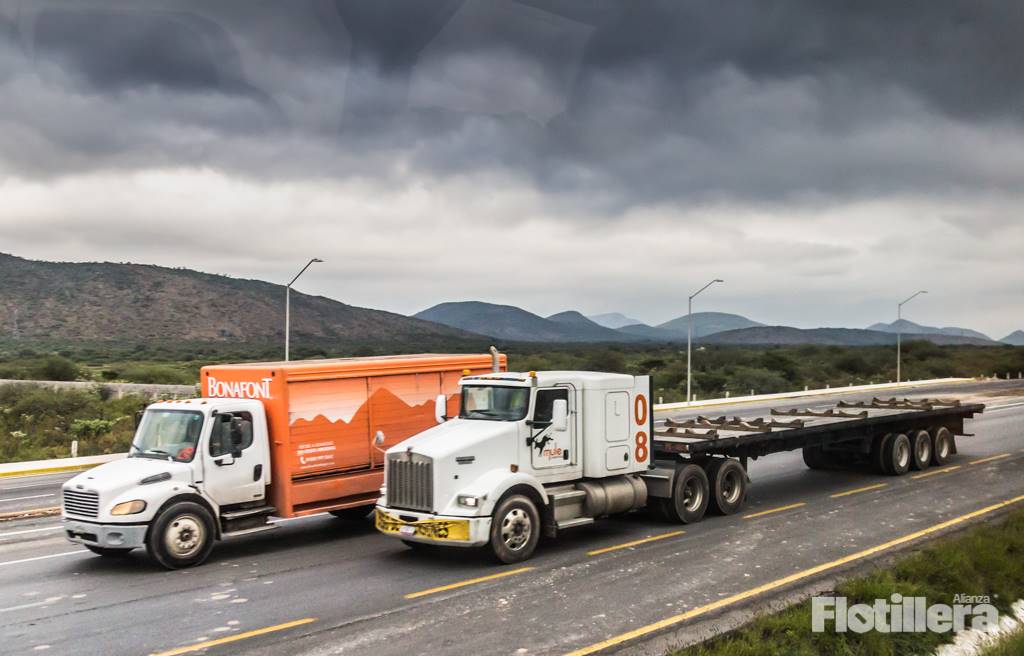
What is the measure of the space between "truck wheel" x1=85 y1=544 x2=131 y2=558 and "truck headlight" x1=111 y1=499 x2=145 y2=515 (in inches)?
20.9

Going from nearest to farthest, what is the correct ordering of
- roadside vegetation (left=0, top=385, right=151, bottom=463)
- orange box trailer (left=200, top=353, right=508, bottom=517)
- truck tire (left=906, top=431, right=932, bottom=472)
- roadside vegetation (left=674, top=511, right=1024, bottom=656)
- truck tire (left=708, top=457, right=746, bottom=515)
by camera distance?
roadside vegetation (left=674, top=511, right=1024, bottom=656)
orange box trailer (left=200, top=353, right=508, bottom=517)
truck tire (left=708, top=457, right=746, bottom=515)
truck tire (left=906, top=431, right=932, bottom=472)
roadside vegetation (left=0, top=385, right=151, bottom=463)

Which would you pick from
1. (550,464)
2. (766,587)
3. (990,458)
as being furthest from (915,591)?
(990,458)

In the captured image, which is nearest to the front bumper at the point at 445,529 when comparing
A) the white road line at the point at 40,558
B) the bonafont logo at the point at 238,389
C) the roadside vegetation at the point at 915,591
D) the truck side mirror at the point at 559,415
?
the truck side mirror at the point at 559,415

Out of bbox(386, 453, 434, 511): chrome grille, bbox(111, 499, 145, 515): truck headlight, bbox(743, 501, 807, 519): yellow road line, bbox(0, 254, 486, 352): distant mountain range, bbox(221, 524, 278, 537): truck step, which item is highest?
bbox(0, 254, 486, 352): distant mountain range

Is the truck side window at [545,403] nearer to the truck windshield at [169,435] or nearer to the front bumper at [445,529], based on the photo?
the front bumper at [445,529]

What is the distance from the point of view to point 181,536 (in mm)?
12547

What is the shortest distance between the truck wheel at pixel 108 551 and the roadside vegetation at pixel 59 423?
17.4m

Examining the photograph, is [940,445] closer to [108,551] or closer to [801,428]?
[801,428]

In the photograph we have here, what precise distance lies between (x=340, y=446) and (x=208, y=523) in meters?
2.40

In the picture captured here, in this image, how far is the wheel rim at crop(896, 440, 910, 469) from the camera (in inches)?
796

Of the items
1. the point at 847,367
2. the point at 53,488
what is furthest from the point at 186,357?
the point at 53,488

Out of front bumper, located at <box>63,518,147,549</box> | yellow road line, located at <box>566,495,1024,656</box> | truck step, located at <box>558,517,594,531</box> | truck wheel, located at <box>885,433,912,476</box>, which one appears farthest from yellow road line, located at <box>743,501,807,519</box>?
front bumper, located at <box>63,518,147,549</box>

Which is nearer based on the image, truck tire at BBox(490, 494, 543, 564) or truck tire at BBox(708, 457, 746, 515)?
truck tire at BBox(490, 494, 543, 564)

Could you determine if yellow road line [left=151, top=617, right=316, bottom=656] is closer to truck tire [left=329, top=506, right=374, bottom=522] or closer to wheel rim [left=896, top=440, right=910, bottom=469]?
truck tire [left=329, top=506, right=374, bottom=522]
